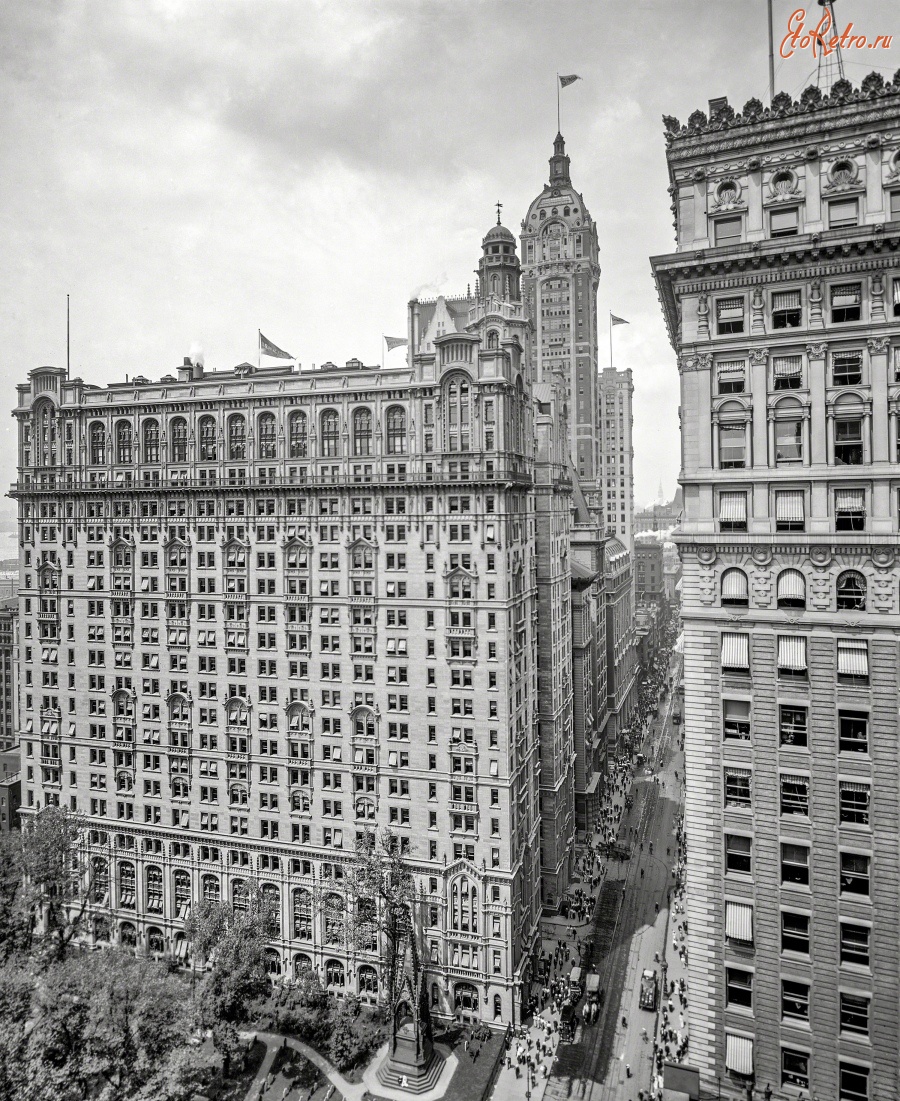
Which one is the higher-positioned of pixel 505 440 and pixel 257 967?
pixel 505 440

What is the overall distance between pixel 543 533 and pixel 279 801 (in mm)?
42936

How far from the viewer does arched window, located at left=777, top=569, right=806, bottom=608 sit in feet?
142

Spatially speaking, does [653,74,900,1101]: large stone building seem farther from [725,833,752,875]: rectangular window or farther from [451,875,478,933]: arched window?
[451,875,478,933]: arched window

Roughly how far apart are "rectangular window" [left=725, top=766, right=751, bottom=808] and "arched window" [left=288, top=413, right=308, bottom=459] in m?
54.2

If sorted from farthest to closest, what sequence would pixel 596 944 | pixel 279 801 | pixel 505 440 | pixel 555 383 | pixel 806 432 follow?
pixel 555 383, pixel 596 944, pixel 279 801, pixel 505 440, pixel 806 432

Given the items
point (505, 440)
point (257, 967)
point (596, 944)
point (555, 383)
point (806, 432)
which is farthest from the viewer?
point (555, 383)

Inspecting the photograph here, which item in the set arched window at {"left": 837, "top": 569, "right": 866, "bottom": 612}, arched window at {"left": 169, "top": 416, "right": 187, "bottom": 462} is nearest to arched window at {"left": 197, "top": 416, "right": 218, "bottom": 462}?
arched window at {"left": 169, "top": 416, "right": 187, "bottom": 462}

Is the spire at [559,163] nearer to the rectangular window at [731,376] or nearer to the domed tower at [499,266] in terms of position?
the domed tower at [499,266]

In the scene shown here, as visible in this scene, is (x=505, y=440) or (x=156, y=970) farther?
(x=505, y=440)

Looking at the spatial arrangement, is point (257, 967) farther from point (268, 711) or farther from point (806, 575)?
point (806, 575)

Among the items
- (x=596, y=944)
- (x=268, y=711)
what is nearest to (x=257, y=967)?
(x=268, y=711)

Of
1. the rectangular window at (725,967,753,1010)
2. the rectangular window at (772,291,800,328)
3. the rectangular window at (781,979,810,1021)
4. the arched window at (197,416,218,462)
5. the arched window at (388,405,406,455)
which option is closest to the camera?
the rectangular window at (781,979,810,1021)

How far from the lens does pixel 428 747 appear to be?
7762 centimetres

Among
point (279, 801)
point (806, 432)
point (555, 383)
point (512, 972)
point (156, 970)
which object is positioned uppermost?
point (555, 383)
